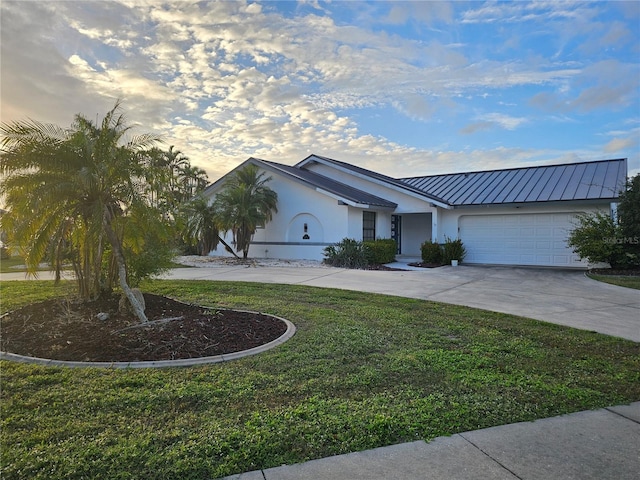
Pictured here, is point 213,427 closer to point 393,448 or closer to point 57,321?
point 393,448

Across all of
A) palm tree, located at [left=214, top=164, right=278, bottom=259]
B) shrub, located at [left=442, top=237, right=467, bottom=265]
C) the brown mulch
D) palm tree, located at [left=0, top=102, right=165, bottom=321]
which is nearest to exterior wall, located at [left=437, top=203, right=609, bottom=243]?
shrub, located at [left=442, top=237, right=467, bottom=265]

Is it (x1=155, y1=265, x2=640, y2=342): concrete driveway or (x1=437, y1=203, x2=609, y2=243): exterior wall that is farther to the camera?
(x1=437, y1=203, x2=609, y2=243): exterior wall

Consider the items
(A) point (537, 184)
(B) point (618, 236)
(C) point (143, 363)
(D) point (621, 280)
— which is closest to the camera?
(C) point (143, 363)

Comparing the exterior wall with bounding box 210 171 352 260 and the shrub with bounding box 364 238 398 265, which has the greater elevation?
the exterior wall with bounding box 210 171 352 260

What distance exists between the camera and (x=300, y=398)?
148 inches

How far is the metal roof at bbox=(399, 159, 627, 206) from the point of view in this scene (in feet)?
56.1

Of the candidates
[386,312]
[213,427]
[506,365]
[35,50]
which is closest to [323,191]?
[386,312]

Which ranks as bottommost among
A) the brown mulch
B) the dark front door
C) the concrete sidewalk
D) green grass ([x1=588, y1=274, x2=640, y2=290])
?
the concrete sidewalk

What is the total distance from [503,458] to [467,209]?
1781 cm

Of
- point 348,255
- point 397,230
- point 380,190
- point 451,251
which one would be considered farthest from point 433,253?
point 380,190

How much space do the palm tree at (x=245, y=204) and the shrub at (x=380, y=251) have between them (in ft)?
17.8

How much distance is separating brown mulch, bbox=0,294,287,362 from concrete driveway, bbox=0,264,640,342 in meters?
4.29

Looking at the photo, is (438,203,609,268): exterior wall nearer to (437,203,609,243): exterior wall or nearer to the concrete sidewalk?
(437,203,609,243): exterior wall

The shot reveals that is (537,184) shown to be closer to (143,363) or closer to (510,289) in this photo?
(510,289)
